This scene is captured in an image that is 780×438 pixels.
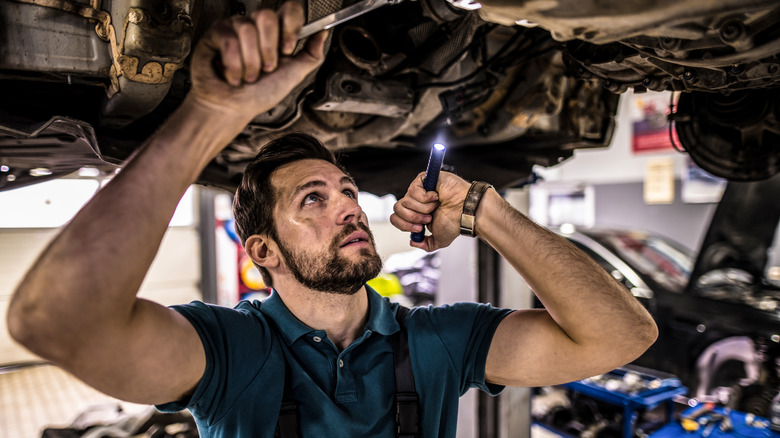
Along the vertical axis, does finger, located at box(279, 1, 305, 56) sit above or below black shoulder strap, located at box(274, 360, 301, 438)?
above

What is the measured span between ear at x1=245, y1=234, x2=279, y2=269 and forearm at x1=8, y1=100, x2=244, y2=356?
0.66 metres

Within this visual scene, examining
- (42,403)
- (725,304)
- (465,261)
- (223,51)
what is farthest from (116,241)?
(42,403)

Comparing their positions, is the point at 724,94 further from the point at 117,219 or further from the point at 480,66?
the point at 117,219

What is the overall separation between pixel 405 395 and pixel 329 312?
301 millimetres

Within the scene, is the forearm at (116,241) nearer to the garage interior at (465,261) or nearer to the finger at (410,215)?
the finger at (410,215)

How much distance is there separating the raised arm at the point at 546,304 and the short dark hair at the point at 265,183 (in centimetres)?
37

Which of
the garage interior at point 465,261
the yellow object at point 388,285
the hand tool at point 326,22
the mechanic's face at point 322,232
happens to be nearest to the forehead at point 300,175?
the mechanic's face at point 322,232

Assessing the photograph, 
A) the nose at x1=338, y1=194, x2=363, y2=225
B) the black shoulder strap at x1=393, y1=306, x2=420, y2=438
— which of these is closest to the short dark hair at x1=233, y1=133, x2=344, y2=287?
the nose at x1=338, y1=194, x2=363, y2=225

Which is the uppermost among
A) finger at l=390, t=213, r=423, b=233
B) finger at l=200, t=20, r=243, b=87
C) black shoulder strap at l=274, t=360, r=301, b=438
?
finger at l=200, t=20, r=243, b=87

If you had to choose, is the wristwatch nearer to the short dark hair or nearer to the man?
the man

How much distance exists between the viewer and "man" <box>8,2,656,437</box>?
0.70 meters

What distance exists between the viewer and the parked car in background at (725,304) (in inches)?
132

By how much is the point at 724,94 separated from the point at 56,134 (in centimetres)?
218

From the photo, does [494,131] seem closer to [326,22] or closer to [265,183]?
[265,183]
